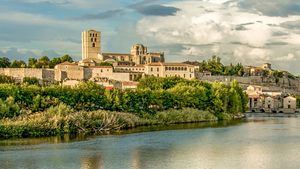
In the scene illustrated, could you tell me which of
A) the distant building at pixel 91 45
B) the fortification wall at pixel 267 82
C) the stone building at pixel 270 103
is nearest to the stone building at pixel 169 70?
the fortification wall at pixel 267 82

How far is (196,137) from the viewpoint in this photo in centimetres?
3344

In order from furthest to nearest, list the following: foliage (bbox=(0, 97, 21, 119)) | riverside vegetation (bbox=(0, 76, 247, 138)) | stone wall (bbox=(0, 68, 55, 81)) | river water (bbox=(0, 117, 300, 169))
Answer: stone wall (bbox=(0, 68, 55, 81))
foliage (bbox=(0, 97, 21, 119))
riverside vegetation (bbox=(0, 76, 247, 138))
river water (bbox=(0, 117, 300, 169))

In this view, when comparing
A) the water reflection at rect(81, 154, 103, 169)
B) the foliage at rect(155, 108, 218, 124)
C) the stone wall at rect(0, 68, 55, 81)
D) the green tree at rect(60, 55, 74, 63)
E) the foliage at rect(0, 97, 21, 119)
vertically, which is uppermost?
the green tree at rect(60, 55, 74, 63)

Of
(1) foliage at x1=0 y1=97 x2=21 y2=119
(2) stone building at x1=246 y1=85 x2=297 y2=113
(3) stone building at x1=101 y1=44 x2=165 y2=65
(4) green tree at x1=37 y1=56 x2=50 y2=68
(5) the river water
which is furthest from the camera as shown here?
(3) stone building at x1=101 y1=44 x2=165 y2=65

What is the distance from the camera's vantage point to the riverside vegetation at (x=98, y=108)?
1346 inches

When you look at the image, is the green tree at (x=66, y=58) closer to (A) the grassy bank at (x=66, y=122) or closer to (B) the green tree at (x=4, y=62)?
(B) the green tree at (x=4, y=62)

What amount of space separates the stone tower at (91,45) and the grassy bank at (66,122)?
224 ft

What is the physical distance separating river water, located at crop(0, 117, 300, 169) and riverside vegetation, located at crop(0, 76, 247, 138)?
2.14 metres

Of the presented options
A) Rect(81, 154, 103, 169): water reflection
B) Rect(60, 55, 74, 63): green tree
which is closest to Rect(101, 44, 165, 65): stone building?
Rect(60, 55, 74, 63): green tree

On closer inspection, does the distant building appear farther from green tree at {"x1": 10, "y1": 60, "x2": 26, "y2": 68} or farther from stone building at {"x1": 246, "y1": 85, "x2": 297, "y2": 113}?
stone building at {"x1": 246, "y1": 85, "x2": 297, "y2": 113}

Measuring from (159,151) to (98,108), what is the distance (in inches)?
570

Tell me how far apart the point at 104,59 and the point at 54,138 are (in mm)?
72560

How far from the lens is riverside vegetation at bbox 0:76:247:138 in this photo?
34188mm

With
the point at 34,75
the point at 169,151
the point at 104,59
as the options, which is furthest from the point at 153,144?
the point at 104,59
